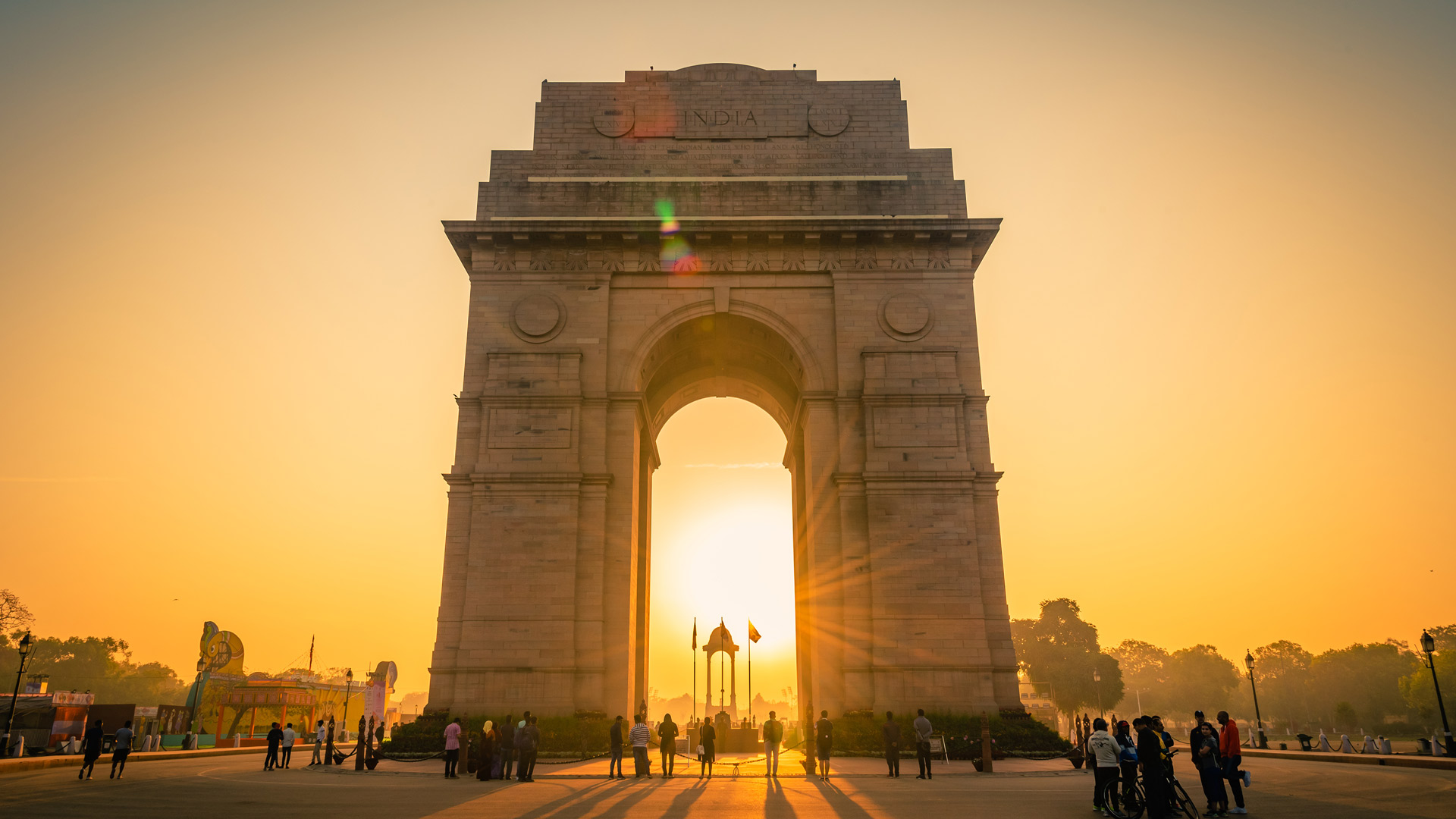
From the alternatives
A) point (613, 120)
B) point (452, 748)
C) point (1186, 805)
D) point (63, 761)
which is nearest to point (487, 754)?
point (452, 748)

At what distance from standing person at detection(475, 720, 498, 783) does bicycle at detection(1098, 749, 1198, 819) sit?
1308 centimetres

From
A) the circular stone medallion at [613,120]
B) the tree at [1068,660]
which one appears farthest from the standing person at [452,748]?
the tree at [1068,660]

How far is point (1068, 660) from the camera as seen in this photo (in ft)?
327

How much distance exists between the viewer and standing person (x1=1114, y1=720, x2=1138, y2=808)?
1277 centimetres

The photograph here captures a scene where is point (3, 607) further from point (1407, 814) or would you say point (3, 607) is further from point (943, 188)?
point (1407, 814)

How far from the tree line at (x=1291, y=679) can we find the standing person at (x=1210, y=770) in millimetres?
71228

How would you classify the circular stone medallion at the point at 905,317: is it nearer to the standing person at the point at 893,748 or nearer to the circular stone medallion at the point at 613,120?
the circular stone medallion at the point at 613,120

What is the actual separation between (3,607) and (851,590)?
102947 millimetres

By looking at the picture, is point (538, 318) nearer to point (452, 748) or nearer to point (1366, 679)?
point (452, 748)

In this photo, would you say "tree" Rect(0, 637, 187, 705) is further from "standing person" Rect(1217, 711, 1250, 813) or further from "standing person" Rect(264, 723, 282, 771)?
"standing person" Rect(1217, 711, 1250, 813)

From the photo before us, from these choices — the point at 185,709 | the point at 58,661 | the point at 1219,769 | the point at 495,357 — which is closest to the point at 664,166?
the point at 495,357

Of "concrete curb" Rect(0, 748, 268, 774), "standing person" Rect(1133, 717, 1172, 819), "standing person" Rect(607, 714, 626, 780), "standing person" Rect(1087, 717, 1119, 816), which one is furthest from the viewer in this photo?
"concrete curb" Rect(0, 748, 268, 774)

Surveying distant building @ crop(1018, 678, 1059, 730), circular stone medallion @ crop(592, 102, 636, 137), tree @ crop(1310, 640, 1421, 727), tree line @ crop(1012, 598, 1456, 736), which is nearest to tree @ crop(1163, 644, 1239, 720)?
tree line @ crop(1012, 598, 1456, 736)

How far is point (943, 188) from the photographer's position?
104 ft
